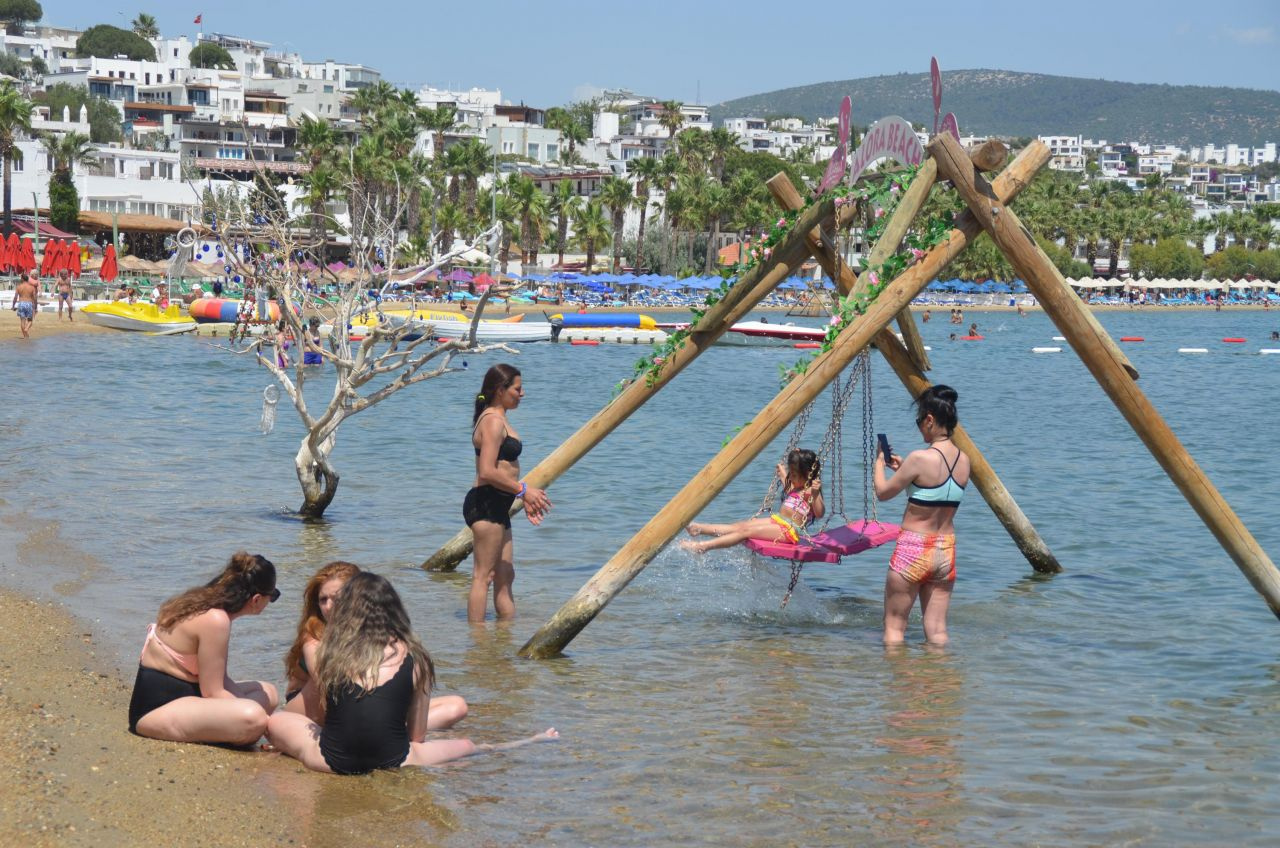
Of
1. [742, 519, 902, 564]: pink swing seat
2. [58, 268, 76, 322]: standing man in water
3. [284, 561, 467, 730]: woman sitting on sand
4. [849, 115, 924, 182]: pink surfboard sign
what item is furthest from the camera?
[58, 268, 76, 322]: standing man in water

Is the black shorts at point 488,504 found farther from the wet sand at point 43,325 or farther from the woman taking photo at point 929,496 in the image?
the wet sand at point 43,325

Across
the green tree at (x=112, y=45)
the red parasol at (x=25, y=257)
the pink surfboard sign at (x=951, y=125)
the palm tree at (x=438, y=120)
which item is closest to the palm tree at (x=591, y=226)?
the palm tree at (x=438, y=120)

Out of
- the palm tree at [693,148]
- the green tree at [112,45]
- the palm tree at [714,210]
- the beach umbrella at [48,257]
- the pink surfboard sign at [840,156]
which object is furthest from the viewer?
the green tree at [112,45]

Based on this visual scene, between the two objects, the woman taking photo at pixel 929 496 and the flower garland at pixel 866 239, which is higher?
the flower garland at pixel 866 239

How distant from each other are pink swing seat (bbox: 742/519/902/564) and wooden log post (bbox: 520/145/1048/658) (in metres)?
1.50

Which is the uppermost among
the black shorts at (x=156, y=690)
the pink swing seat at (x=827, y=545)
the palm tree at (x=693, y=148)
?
the palm tree at (x=693, y=148)

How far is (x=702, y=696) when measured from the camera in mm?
8633

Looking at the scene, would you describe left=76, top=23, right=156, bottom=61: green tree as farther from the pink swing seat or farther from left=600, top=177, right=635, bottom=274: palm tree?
the pink swing seat

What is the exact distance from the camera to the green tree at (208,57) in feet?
590

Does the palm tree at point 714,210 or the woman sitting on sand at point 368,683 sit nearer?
the woman sitting on sand at point 368,683

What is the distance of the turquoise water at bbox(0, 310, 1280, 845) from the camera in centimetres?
672

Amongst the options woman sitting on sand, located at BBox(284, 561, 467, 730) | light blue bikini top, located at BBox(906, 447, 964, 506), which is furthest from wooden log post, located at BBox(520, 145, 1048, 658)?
woman sitting on sand, located at BBox(284, 561, 467, 730)

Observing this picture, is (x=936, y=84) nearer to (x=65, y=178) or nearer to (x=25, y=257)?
(x=25, y=257)

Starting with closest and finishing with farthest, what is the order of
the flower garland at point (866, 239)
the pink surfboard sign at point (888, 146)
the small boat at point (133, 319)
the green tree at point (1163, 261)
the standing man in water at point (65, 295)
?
the flower garland at point (866, 239) → the pink surfboard sign at point (888, 146) → the small boat at point (133, 319) → the standing man in water at point (65, 295) → the green tree at point (1163, 261)
